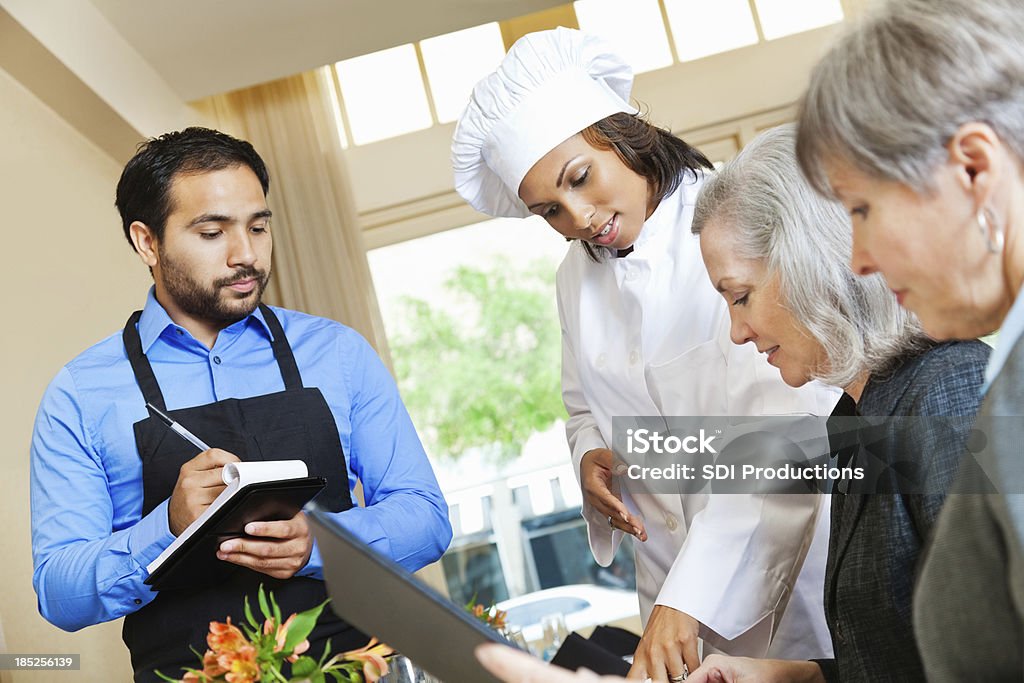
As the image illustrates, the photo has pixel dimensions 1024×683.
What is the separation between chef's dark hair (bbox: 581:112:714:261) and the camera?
201cm

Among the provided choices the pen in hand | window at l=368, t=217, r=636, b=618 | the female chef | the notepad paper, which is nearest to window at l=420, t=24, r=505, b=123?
the female chef

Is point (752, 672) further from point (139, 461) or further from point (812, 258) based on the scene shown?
point (139, 461)

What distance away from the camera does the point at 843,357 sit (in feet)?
4.32

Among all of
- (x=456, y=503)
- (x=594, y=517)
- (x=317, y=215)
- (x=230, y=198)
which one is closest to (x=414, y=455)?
(x=594, y=517)

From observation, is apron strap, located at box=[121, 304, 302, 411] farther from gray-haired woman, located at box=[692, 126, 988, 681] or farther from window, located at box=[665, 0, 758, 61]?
window, located at box=[665, 0, 758, 61]

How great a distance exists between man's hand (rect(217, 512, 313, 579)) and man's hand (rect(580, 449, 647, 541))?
581mm

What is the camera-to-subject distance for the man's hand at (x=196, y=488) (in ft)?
5.10

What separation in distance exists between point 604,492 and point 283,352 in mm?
662

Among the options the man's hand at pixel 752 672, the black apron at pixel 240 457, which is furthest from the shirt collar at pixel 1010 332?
the black apron at pixel 240 457

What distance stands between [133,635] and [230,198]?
79 cm

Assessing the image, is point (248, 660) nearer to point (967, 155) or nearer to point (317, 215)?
point (967, 155)

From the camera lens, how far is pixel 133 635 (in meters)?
1.73

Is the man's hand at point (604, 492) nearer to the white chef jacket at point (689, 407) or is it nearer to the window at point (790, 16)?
the white chef jacket at point (689, 407)

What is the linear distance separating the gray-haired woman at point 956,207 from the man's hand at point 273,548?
0.98m
